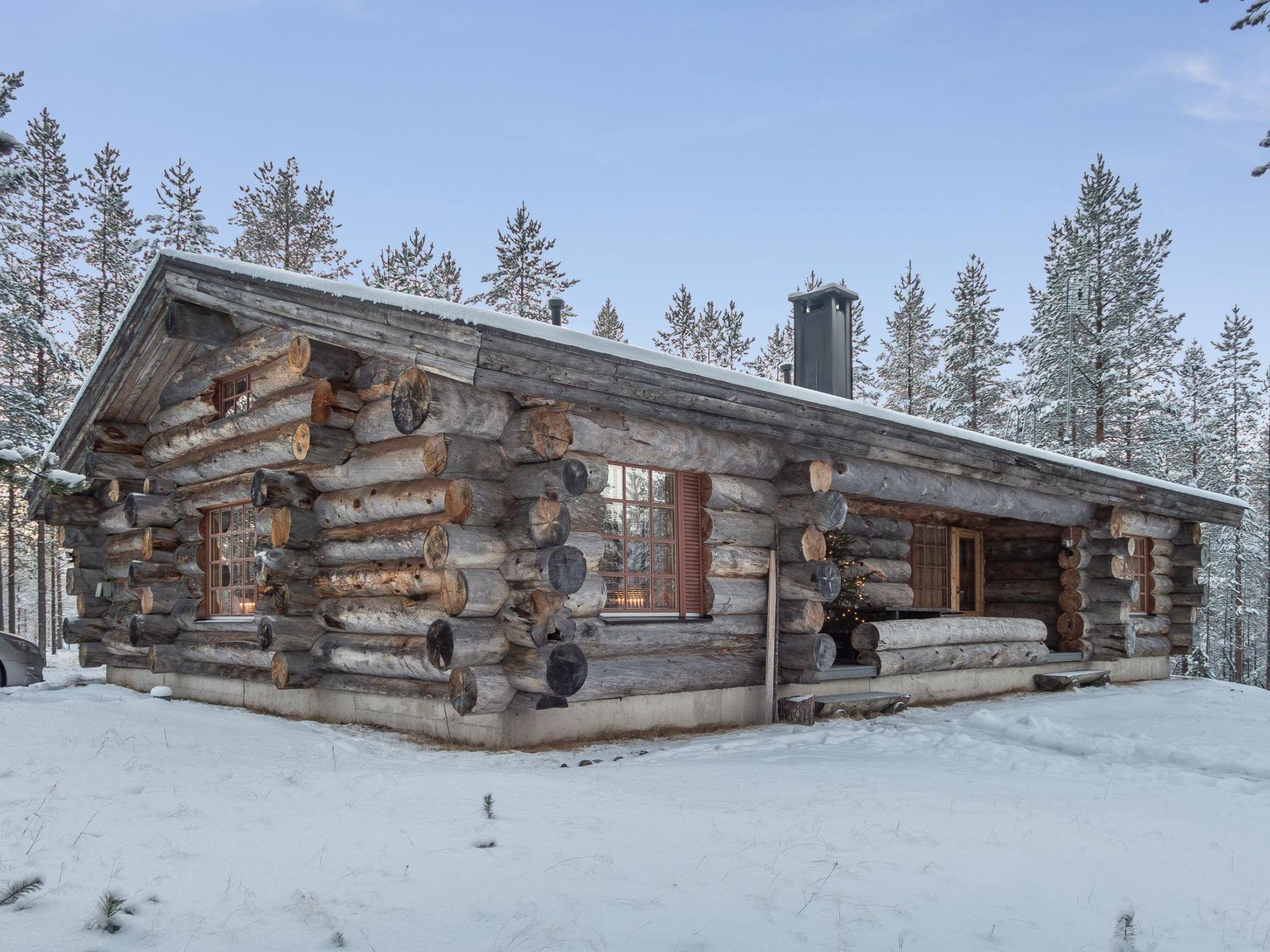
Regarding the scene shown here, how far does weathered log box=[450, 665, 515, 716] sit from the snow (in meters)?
2.58

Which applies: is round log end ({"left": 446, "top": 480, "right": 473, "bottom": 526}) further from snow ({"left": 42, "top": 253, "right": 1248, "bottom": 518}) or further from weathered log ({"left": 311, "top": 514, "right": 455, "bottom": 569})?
snow ({"left": 42, "top": 253, "right": 1248, "bottom": 518})

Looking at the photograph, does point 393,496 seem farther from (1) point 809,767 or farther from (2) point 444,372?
(1) point 809,767

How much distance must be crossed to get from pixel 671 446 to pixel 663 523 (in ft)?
3.33

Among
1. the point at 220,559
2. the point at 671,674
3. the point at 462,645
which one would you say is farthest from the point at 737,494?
the point at 220,559

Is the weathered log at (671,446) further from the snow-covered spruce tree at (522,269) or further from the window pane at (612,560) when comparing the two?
the snow-covered spruce tree at (522,269)

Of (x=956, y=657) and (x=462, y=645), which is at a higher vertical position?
(x=462, y=645)

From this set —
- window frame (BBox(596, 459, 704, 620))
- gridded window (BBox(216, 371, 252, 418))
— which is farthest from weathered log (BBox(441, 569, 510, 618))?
gridded window (BBox(216, 371, 252, 418))

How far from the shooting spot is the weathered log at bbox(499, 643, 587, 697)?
7.19 metres

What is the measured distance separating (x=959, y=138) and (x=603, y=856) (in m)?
39.0

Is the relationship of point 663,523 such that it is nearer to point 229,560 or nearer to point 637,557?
point 637,557

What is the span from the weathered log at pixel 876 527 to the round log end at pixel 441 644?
6871 mm

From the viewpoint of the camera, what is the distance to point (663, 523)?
9.23m

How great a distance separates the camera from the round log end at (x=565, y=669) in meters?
7.20

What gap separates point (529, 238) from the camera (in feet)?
97.2
